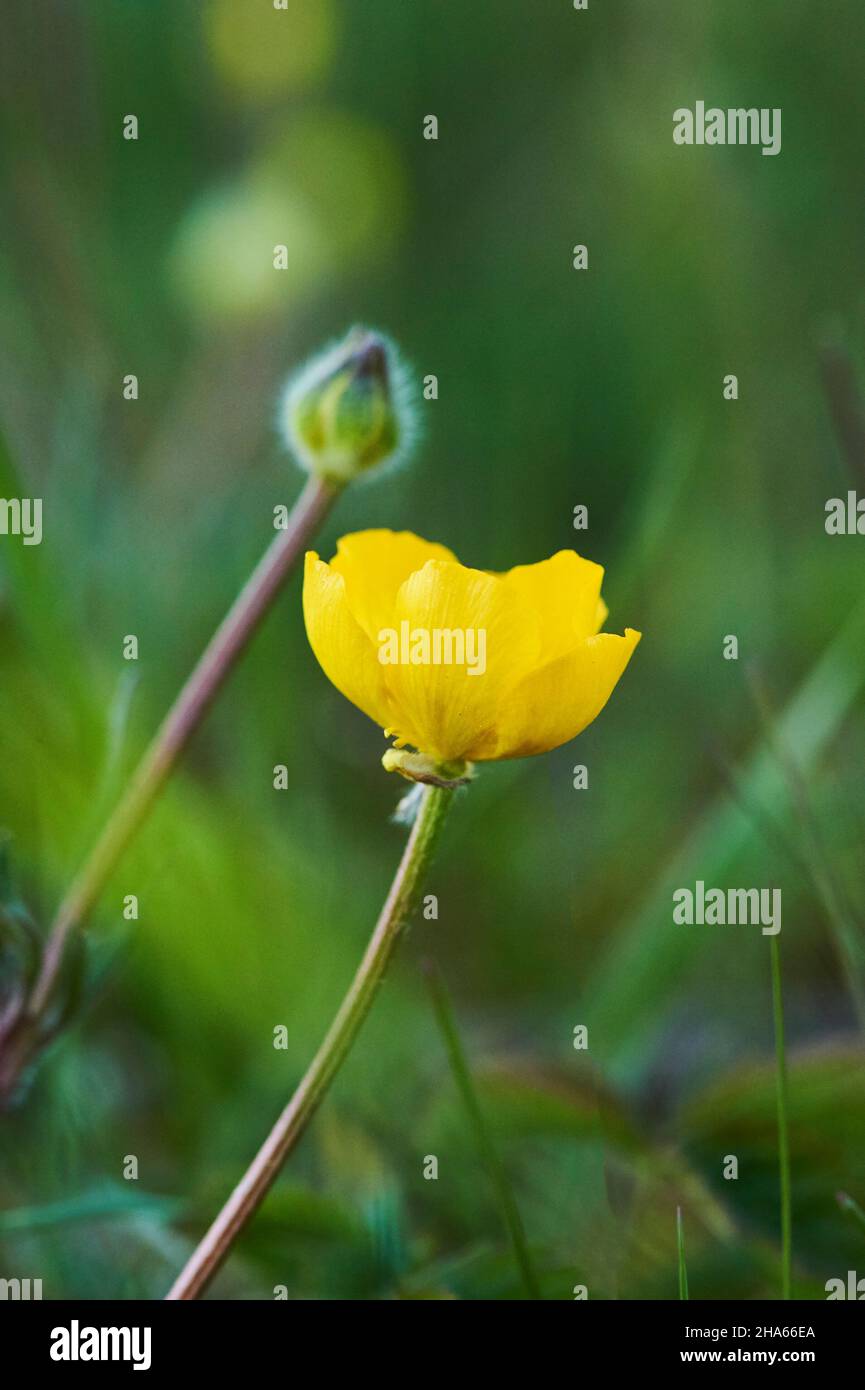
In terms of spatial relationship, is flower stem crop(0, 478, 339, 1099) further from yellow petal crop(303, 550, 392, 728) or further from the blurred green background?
yellow petal crop(303, 550, 392, 728)

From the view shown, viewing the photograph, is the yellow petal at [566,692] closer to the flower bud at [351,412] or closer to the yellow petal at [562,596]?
the yellow petal at [562,596]

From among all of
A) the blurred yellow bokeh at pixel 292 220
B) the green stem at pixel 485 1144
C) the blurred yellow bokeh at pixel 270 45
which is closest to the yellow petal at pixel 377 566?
the green stem at pixel 485 1144

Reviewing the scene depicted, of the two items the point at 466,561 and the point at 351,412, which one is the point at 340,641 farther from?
the point at 466,561

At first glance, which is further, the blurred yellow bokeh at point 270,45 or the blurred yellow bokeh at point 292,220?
the blurred yellow bokeh at point 270,45

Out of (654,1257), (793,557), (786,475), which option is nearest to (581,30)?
(786,475)

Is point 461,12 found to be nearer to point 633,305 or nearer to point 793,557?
point 633,305

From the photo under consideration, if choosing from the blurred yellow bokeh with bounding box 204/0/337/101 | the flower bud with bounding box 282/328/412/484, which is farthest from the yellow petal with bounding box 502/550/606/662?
the blurred yellow bokeh with bounding box 204/0/337/101

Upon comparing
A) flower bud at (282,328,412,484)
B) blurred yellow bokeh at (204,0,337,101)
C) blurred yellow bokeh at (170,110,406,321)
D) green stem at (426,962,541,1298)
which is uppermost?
blurred yellow bokeh at (204,0,337,101)
